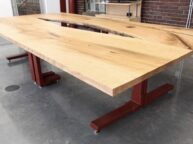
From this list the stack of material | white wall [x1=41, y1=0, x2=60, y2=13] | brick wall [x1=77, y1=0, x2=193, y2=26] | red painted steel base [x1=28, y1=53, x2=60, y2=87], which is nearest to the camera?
red painted steel base [x1=28, y1=53, x2=60, y2=87]

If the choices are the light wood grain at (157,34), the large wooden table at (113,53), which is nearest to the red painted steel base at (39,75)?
the large wooden table at (113,53)

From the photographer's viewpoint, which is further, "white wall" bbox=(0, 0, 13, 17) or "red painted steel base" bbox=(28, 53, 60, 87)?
"white wall" bbox=(0, 0, 13, 17)

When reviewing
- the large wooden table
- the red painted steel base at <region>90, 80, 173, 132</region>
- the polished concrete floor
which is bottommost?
the polished concrete floor

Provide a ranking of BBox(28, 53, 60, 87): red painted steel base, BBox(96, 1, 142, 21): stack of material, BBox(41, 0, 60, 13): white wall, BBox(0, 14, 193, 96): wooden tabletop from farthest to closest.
Result: BBox(41, 0, 60, 13): white wall < BBox(96, 1, 142, 21): stack of material < BBox(28, 53, 60, 87): red painted steel base < BBox(0, 14, 193, 96): wooden tabletop

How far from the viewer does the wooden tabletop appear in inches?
43.7

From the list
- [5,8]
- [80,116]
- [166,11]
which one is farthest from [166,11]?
[5,8]

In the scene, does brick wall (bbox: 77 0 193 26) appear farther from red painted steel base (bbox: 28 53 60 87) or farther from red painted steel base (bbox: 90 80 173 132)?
red painted steel base (bbox: 28 53 60 87)

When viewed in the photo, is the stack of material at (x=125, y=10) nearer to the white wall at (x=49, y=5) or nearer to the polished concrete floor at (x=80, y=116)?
the white wall at (x=49, y=5)

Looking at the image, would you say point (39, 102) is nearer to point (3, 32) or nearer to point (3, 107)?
point (3, 107)

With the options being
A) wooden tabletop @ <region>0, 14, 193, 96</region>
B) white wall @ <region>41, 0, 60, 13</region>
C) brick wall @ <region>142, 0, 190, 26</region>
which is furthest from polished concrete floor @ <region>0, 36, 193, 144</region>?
white wall @ <region>41, 0, 60, 13</region>

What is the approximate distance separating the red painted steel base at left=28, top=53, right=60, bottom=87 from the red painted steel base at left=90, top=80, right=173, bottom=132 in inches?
41.9

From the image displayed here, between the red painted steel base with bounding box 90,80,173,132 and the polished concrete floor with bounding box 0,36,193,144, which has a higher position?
the red painted steel base with bounding box 90,80,173,132

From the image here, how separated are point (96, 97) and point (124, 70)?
1.21m

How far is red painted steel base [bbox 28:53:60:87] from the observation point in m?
2.52
